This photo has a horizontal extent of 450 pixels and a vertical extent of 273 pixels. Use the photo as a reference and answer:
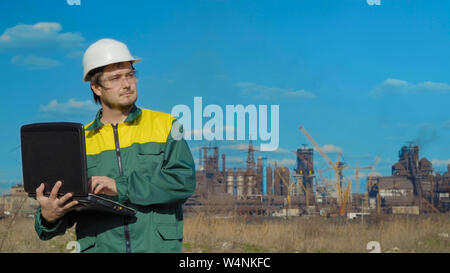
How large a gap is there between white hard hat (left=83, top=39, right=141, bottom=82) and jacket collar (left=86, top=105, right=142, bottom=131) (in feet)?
0.88

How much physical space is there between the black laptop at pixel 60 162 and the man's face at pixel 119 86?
Answer: 50 cm

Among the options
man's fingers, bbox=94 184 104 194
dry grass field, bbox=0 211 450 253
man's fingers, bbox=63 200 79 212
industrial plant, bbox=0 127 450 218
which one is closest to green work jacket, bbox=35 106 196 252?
Answer: man's fingers, bbox=94 184 104 194

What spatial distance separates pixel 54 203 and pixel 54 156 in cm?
23

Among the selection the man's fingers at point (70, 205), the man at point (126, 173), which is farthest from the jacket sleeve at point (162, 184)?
the man's fingers at point (70, 205)

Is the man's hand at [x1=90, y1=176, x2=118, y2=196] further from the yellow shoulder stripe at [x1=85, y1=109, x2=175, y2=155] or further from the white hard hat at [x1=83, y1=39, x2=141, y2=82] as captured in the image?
the white hard hat at [x1=83, y1=39, x2=141, y2=82]

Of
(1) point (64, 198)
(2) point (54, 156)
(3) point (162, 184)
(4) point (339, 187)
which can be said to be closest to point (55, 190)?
(1) point (64, 198)

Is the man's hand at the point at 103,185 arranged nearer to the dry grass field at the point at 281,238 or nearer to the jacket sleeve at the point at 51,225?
the jacket sleeve at the point at 51,225

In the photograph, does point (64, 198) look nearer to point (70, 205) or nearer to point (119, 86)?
point (70, 205)

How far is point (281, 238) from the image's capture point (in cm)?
1160

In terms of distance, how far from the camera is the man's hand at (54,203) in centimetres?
240

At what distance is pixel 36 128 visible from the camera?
2.48 m

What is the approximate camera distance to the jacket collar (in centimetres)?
284
